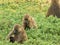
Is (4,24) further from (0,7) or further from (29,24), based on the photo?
(0,7)

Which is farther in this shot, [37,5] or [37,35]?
[37,5]

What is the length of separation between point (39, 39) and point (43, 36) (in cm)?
36

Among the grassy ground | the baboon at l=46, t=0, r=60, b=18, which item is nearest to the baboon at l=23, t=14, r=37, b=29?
the grassy ground

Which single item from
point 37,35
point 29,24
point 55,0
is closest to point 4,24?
point 29,24

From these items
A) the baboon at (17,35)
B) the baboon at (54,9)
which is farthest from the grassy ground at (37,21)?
the baboon at (54,9)

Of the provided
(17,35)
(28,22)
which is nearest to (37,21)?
(28,22)

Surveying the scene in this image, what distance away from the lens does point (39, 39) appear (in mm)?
10672

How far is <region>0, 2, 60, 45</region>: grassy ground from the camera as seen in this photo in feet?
34.8

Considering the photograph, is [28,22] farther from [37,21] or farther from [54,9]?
[54,9]

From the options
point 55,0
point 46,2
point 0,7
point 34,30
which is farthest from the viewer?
point 46,2

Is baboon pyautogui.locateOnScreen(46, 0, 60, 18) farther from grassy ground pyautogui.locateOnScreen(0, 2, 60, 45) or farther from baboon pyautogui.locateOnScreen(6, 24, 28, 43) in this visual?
baboon pyautogui.locateOnScreen(6, 24, 28, 43)

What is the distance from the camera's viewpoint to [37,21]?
13367 millimetres

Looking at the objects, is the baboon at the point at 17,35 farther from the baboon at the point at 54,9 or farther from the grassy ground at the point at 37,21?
the baboon at the point at 54,9

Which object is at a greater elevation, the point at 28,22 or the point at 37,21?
the point at 28,22
